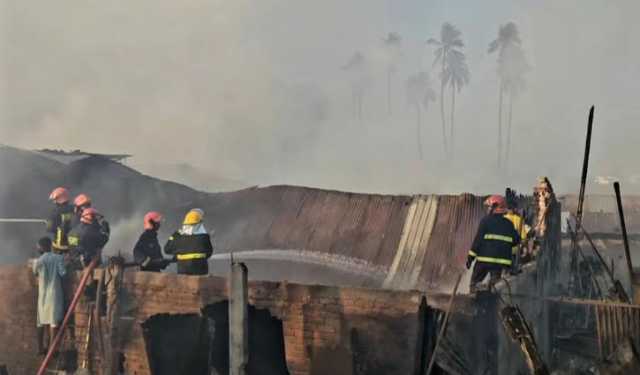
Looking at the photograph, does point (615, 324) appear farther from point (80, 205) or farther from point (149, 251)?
point (80, 205)

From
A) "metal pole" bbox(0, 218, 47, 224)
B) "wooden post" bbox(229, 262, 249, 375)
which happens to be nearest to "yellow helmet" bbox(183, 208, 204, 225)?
"wooden post" bbox(229, 262, 249, 375)

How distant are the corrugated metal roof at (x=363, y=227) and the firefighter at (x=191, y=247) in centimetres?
443

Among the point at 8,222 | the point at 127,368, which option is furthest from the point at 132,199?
the point at 127,368

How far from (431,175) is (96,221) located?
25.4 meters

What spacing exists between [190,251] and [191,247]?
44 millimetres

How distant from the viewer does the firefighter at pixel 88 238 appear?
285 inches

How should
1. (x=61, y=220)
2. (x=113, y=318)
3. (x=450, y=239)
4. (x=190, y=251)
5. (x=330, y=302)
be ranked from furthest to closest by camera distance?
(x=450, y=239)
(x=61, y=220)
(x=190, y=251)
(x=113, y=318)
(x=330, y=302)

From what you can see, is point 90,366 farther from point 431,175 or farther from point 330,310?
point 431,175

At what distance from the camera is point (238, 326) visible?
521cm

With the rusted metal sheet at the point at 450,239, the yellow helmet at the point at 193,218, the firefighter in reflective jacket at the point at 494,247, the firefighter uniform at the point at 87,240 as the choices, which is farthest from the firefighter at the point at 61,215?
the rusted metal sheet at the point at 450,239

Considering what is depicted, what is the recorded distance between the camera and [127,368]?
6270 mm

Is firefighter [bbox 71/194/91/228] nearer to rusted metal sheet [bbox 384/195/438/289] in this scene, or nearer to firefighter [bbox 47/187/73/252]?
firefighter [bbox 47/187/73/252]

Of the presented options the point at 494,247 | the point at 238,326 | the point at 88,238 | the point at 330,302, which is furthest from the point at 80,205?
the point at 494,247

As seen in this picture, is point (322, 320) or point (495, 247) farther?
point (495, 247)
